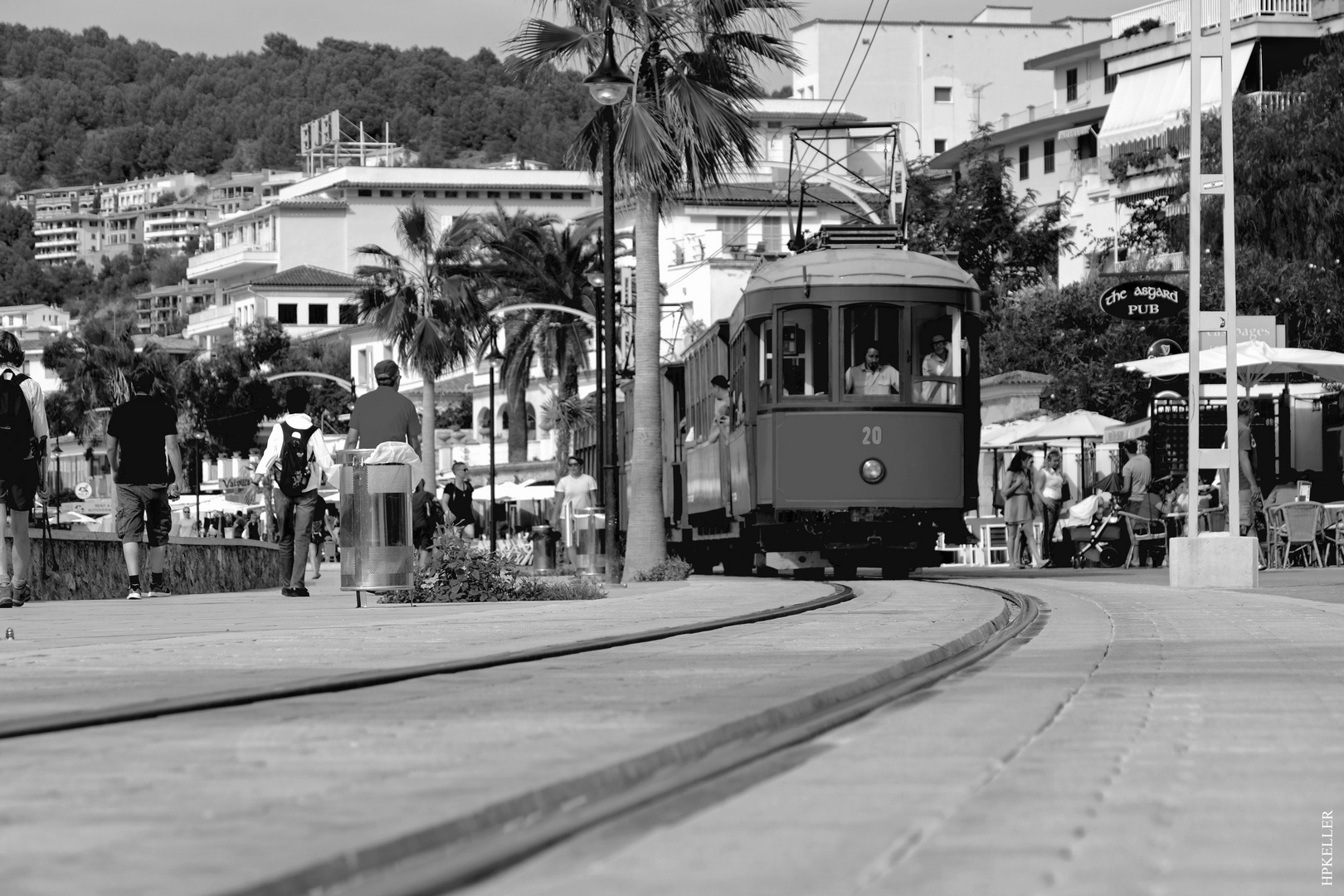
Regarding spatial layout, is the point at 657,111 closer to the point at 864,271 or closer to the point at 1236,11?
the point at 864,271

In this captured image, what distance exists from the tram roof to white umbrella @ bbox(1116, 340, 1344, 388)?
4.56 metres

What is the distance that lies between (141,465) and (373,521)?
235 cm

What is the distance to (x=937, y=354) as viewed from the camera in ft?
75.0

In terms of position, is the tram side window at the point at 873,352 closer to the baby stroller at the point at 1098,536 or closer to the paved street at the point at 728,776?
the baby stroller at the point at 1098,536

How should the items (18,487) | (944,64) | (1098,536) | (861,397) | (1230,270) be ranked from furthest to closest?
(944,64), (1098,536), (861,397), (1230,270), (18,487)

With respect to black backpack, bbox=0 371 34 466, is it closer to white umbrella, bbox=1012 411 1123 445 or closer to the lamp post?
the lamp post

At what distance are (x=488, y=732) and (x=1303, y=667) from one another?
Answer: 4.35 metres

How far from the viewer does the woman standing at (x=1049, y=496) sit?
99.7ft

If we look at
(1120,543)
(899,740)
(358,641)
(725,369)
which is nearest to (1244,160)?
(1120,543)

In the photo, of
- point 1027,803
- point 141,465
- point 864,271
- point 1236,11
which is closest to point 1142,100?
point 1236,11

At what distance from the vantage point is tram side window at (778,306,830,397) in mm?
22641

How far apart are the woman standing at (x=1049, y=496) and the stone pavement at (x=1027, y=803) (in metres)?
21.9

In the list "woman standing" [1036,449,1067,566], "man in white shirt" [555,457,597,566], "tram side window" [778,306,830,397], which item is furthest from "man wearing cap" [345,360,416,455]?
"woman standing" [1036,449,1067,566]

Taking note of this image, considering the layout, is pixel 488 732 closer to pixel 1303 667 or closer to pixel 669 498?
pixel 1303 667
